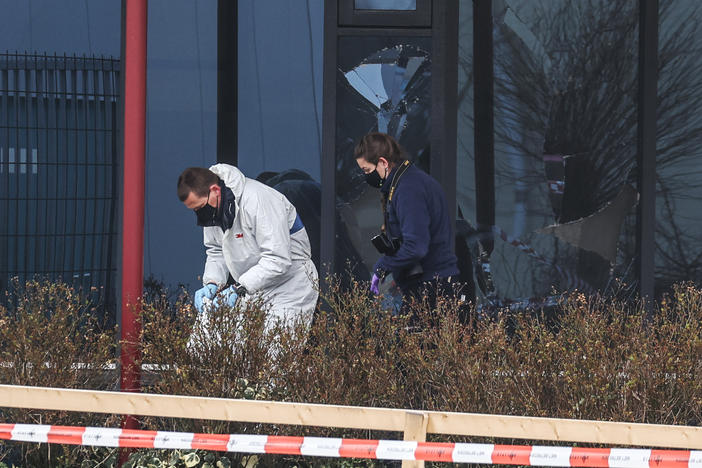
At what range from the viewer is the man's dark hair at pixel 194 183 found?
528 cm

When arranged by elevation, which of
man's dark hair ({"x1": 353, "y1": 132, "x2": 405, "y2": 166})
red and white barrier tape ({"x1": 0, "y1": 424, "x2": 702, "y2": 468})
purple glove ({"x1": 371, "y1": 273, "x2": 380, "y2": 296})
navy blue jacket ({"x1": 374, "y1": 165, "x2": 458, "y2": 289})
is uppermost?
man's dark hair ({"x1": 353, "y1": 132, "x2": 405, "y2": 166})

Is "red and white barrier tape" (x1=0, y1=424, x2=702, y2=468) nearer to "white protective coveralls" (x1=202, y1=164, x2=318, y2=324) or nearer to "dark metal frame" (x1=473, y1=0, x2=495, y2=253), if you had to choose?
"white protective coveralls" (x1=202, y1=164, x2=318, y2=324)

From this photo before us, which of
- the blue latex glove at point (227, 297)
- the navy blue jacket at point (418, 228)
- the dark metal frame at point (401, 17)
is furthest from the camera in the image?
the dark metal frame at point (401, 17)

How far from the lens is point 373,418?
3980 mm

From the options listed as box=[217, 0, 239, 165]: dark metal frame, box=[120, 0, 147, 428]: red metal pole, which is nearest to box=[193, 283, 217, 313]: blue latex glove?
box=[120, 0, 147, 428]: red metal pole

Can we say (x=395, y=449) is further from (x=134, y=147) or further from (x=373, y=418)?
(x=134, y=147)

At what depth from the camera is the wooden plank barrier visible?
3.88 m

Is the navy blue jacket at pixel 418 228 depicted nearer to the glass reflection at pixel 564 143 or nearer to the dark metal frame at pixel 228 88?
the glass reflection at pixel 564 143

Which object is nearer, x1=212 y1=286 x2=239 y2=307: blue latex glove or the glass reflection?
x1=212 y1=286 x2=239 y2=307: blue latex glove

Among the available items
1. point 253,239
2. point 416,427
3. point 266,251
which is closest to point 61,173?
point 253,239

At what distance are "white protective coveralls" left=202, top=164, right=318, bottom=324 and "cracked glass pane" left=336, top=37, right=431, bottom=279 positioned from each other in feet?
4.29

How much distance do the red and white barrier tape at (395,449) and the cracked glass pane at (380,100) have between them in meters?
3.23

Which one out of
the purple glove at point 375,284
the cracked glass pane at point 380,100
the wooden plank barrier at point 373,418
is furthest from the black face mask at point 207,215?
the cracked glass pane at point 380,100

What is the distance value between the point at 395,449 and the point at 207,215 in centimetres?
212
